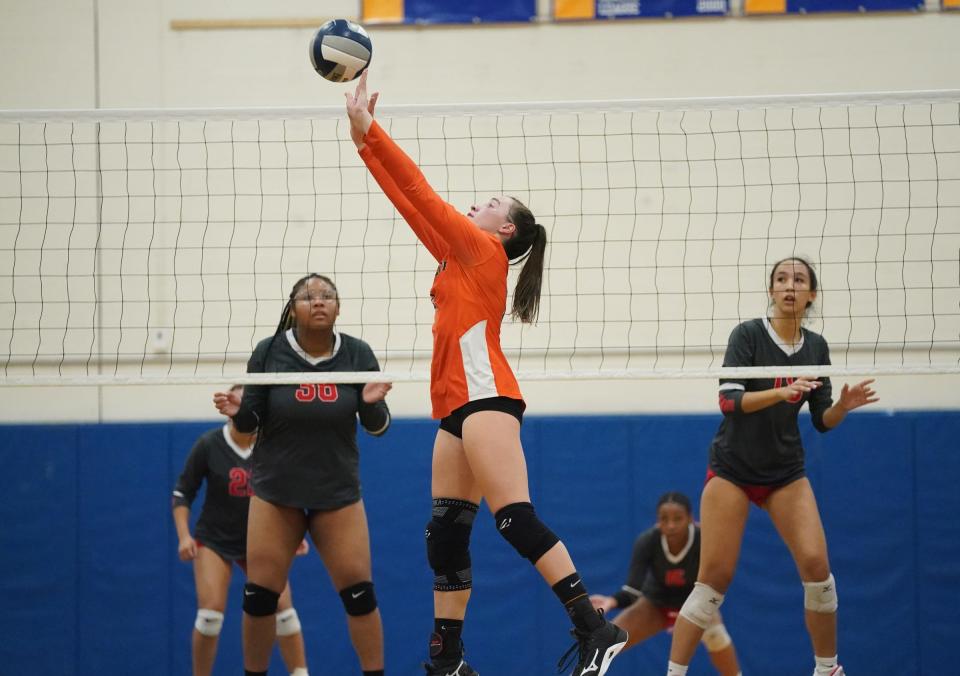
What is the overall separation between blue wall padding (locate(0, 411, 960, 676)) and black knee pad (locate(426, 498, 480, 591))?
3.87 m

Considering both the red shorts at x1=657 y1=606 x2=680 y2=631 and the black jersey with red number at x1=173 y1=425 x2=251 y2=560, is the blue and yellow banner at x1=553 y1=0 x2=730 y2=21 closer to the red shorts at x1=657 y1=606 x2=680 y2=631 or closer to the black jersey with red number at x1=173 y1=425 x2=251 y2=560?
the black jersey with red number at x1=173 y1=425 x2=251 y2=560

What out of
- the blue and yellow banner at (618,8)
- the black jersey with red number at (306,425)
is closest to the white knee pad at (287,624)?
the black jersey with red number at (306,425)

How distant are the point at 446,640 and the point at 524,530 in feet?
2.04

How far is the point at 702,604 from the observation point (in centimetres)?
Result: 529

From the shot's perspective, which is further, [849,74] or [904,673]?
[849,74]

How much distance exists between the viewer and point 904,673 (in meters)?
8.19

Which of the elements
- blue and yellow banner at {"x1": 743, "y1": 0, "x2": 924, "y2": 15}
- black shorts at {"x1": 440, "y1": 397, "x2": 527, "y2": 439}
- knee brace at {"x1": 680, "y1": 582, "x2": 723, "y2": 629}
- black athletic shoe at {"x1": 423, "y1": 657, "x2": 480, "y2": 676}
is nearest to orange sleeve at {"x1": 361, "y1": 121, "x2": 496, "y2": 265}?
black shorts at {"x1": 440, "y1": 397, "x2": 527, "y2": 439}

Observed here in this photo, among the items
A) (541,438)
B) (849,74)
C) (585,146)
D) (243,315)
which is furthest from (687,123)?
(243,315)

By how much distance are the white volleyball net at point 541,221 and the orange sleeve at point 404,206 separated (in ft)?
12.5

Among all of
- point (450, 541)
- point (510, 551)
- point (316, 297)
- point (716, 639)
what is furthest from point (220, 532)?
point (716, 639)

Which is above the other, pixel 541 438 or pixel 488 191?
pixel 488 191

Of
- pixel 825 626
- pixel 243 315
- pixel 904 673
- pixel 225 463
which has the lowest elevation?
pixel 904 673

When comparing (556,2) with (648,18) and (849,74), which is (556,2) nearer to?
(648,18)

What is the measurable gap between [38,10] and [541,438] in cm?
547
